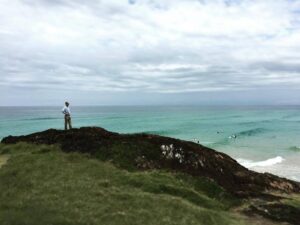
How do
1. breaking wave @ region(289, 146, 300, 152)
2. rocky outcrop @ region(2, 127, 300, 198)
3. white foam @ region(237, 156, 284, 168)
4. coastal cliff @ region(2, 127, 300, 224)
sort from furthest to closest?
breaking wave @ region(289, 146, 300, 152)
white foam @ region(237, 156, 284, 168)
rocky outcrop @ region(2, 127, 300, 198)
coastal cliff @ region(2, 127, 300, 224)

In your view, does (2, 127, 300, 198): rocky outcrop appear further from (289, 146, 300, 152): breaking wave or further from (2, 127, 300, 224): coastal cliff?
(289, 146, 300, 152): breaking wave

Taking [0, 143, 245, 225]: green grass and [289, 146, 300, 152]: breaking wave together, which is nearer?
[0, 143, 245, 225]: green grass

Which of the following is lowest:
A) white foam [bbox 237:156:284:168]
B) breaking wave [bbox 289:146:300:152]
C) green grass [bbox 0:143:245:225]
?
breaking wave [bbox 289:146:300:152]

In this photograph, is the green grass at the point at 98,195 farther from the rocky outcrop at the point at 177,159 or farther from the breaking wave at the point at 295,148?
the breaking wave at the point at 295,148

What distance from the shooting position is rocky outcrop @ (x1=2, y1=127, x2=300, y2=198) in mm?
20188

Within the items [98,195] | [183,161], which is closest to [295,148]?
[183,161]

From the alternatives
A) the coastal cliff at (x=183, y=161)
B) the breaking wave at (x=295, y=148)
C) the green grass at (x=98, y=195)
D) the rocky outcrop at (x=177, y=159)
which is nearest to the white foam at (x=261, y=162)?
the breaking wave at (x=295, y=148)

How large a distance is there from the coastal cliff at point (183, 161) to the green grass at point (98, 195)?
27.5 inches

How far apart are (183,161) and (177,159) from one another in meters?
0.33

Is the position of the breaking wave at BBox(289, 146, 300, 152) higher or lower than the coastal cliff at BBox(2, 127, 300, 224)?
lower

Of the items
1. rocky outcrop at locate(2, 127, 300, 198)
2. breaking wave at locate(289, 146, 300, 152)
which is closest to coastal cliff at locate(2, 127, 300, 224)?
rocky outcrop at locate(2, 127, 300, 198)

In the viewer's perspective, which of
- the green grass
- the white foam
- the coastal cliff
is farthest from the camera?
the white foam

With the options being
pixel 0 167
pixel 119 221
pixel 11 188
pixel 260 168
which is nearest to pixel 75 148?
pixel 0 167

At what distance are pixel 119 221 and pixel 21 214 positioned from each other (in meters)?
3.40
